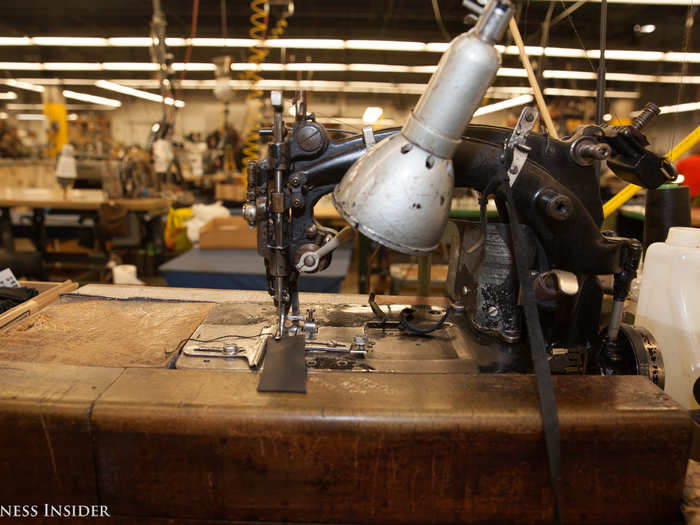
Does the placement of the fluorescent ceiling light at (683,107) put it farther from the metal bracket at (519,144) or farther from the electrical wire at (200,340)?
the electrical wire at (200,340)

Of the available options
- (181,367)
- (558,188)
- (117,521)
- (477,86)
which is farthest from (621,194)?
(117,521)

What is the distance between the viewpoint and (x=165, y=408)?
29.3 inches

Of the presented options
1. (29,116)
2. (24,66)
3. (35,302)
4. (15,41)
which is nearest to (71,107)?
(29,116)

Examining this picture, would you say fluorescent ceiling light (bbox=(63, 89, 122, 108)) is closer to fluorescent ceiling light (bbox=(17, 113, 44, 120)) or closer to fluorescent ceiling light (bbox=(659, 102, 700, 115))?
fluorescent ceiling light (bbox=(17, 113, 44, 120))

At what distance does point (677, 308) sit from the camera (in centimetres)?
108

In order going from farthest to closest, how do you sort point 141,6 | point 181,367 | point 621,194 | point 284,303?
point 141,6
point 621,194
point 284,303
point 181,367

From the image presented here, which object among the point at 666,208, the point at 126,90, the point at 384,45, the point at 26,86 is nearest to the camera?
the point at 666,208

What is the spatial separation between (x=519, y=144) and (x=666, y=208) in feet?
2.80

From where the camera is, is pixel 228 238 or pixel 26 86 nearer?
pixel 228 238

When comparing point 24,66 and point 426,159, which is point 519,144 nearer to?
point 426,159

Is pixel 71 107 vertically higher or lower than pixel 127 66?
lower

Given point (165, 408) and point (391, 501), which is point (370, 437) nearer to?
point (391, 501)

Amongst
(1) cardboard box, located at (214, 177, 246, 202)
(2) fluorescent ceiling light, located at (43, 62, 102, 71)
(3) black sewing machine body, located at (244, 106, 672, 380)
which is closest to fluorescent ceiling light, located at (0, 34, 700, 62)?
(3) black sewing machine body, located at (244, 106, 672, 380)

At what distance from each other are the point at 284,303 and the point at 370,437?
1.37ft
